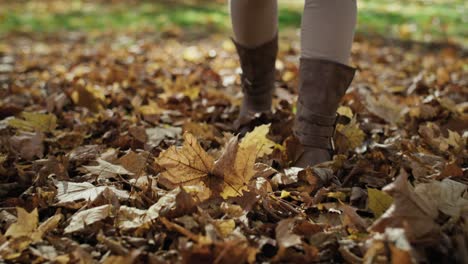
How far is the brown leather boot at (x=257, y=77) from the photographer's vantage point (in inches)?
87.5

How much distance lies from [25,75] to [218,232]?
3003mm

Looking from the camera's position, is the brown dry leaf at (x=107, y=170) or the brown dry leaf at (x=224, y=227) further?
the brown dry leaf at (x=107, y=170)

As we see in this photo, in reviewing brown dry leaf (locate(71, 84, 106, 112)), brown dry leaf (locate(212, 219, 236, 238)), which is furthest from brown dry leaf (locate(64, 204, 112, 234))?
brown dry leaf (locate(71, 84, 106, 112))

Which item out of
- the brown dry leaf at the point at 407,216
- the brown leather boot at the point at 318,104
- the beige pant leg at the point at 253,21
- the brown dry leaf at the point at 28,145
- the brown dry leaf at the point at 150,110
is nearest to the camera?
the brown dry leaf at the point at 407,216

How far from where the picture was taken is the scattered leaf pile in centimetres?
118

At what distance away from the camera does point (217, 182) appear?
1470 millimetres

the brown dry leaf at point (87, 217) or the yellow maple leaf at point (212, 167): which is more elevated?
the yellow maple leaf at point (212, 167)

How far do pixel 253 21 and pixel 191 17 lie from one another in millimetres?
6285

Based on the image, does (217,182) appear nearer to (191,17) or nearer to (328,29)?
(328,29)

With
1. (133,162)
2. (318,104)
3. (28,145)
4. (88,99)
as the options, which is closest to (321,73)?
(318,104)

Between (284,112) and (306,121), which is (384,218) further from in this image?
(284,112)

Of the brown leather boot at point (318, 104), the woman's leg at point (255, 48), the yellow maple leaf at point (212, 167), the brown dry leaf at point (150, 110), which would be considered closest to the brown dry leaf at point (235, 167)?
the yellow maple leaf at point (212, 167)

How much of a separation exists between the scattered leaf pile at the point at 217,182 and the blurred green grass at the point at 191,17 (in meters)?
4.05

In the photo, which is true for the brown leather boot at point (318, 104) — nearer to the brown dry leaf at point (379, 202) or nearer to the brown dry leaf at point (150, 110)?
the brown dry leaf at point (379, 202)
